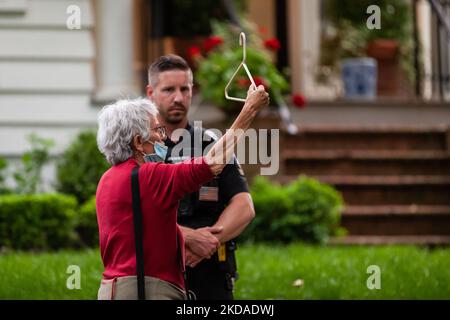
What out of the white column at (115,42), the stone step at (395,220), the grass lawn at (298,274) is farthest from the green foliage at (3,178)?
the stone step at (395,220)

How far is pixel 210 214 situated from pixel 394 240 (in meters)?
5.72

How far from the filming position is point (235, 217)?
497 cm

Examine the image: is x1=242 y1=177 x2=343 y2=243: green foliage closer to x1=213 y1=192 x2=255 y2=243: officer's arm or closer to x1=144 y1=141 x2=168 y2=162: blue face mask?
x1=213 y1=192 x2=255 y2=243: officer's arm

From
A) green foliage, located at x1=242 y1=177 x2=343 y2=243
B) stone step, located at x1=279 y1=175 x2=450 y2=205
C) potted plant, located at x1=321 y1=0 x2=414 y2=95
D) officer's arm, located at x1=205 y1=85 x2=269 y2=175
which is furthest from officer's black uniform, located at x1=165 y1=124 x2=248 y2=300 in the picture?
potted plant, located at x1=321 y1=0 x2=414 y2=95

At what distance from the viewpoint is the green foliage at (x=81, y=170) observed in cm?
1056

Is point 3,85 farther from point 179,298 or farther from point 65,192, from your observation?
point 179,298

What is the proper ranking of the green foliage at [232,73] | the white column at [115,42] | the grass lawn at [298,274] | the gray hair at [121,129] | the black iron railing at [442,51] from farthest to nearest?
the black iron railing at [442,51] < the white column at [115,42] < the green foliage at [232,73] < the grass lawn at [298,274] < the gray hair at [121,129]

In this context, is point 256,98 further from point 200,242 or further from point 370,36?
point 370,36

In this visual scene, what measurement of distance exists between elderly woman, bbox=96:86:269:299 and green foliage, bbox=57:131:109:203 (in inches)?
249

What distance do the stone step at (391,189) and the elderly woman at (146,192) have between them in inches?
272

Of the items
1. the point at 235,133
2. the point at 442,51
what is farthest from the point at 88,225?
the point at 442,51

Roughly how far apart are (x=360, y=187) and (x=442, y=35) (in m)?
4.46

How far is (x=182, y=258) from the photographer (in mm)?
4242

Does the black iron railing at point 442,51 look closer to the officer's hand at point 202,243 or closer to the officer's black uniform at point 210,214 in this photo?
the officer's black uniform at point 210,214
